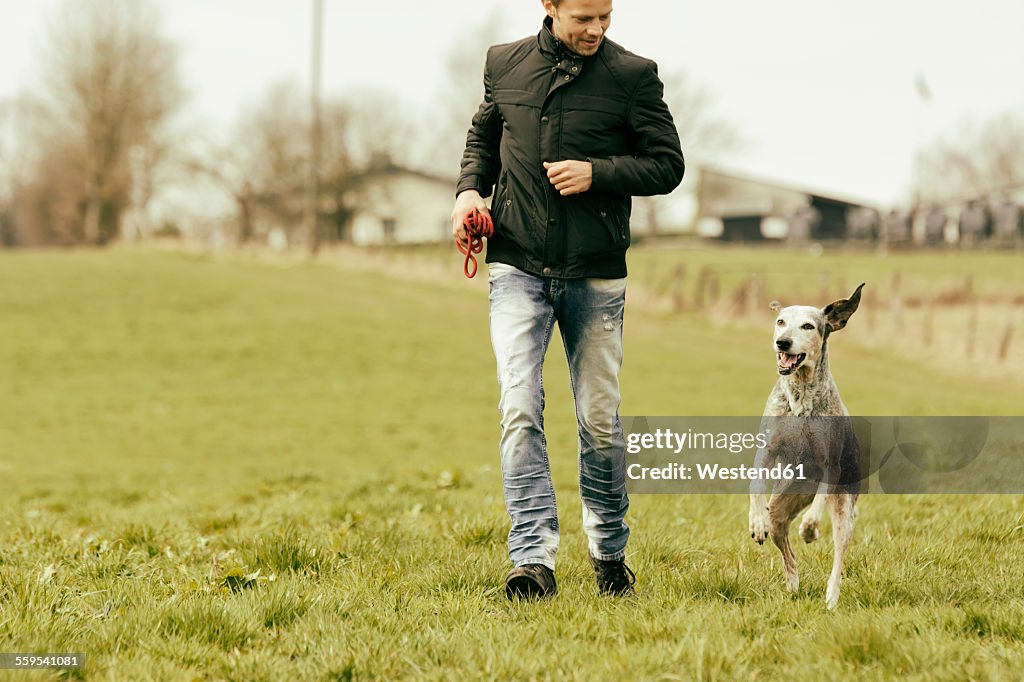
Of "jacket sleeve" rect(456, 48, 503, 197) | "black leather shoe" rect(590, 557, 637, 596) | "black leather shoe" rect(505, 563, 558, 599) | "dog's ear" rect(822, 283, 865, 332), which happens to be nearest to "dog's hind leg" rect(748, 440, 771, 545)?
"dog's ear" rect(822, 283, 865, 332)

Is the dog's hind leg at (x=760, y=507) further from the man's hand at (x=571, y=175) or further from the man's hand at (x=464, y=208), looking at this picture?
the man's hand at (x=464, y=208)

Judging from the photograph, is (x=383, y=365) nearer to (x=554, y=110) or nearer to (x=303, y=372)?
(x=303, y=372)

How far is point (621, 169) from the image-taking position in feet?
13.7

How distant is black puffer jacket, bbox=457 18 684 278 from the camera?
4.25 metres

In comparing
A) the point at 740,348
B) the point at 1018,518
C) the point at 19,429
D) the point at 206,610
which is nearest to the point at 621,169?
the point at 206,610

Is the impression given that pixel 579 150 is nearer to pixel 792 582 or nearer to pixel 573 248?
pixel 573 248

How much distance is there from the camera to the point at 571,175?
162 inches

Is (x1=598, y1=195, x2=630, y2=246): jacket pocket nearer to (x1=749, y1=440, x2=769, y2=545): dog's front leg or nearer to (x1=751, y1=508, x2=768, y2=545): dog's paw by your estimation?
(x1=749, y1=440, x2=769, y2=545): dog's front leg

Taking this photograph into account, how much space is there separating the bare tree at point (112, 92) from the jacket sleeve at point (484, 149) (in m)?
57.8

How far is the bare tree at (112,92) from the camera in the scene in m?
56.8

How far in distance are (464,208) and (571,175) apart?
52cm

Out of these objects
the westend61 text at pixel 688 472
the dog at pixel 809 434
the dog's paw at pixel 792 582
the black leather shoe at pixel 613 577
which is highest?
the dog at pixel 809 434

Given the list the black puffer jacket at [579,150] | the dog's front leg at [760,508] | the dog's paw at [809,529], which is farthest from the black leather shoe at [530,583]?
the black puffer jacket at [579,150]

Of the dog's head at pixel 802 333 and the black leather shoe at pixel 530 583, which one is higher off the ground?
the dog's head at pixel 802 333
